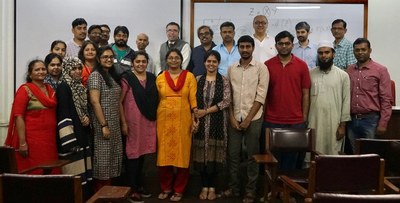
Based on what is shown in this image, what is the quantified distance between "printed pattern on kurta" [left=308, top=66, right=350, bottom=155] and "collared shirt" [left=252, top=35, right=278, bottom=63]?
824 millimetres

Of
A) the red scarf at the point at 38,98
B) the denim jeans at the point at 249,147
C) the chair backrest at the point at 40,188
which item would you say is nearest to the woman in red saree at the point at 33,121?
the red scarf at the point at 38,98

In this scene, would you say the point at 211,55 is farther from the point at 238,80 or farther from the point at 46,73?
the point at 46,73

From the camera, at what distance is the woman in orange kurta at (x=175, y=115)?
3.91m

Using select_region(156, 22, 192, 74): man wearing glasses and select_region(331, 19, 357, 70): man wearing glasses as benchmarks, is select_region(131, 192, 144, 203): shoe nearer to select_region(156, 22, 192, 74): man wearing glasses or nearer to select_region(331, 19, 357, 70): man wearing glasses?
select_region(156, 22, 192, 74): man wearing glasses

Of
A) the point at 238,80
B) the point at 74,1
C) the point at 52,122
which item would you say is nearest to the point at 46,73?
the point at 52,122

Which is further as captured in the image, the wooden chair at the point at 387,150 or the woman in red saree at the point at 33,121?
the woman in red saree at the point at 33,121

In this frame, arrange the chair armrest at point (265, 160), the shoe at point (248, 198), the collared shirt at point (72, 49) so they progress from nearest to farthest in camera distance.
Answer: the chair armrest at point (265, 160), the shoe at point (248, 198), the collared shirt at point (72, 49)

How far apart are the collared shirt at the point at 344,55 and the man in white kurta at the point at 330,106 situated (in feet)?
1.89

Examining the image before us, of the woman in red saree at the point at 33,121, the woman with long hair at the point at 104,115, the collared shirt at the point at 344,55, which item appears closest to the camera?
the woman in red saree at the point at 33,121

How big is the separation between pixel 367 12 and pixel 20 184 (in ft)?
15.6

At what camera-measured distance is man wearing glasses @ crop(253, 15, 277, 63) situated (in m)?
4.67

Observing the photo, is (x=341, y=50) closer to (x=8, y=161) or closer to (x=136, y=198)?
(x=136, y=198)

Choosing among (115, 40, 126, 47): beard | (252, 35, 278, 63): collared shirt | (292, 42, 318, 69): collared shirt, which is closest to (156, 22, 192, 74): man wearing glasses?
(115, 40, 126, 47): beard

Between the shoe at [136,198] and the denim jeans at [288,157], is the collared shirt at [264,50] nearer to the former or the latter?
the denim jeans at [288,157]
